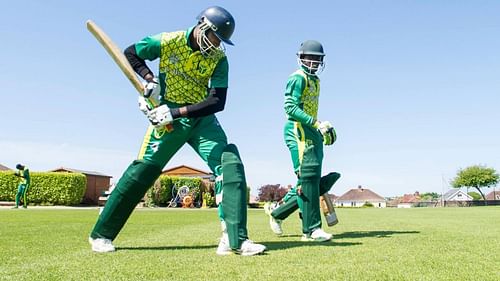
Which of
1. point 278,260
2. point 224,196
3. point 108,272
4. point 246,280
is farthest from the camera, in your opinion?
point 224,196

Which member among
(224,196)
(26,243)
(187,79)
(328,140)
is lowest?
(26,243)

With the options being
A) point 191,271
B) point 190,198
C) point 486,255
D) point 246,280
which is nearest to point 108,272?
point 191,271

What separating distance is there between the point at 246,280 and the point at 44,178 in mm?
31023

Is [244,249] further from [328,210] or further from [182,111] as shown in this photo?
[328,210]

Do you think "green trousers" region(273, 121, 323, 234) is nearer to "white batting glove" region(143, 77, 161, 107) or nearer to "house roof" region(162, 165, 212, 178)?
"white batting glove" region(143, 77, 161, 107)

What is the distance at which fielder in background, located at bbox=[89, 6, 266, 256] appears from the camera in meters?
4.23

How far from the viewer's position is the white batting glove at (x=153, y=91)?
4312mm

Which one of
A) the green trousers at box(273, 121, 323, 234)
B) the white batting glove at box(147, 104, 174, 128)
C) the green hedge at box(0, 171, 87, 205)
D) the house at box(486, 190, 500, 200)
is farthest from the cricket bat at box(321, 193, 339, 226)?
the house at box(486, 190, 500, 200)

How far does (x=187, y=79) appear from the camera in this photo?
14.7 feet

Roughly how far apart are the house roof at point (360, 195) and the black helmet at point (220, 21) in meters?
113

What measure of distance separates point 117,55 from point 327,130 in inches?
94.4

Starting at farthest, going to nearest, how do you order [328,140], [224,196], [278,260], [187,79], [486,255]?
[328,140] < [187,79] < [224,196] < [486,255] < [278,260]

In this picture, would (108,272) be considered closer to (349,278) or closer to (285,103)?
(349,278)

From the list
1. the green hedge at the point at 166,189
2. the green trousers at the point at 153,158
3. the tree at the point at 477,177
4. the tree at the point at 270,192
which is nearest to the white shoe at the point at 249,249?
the green trousers at the point at 153,158
